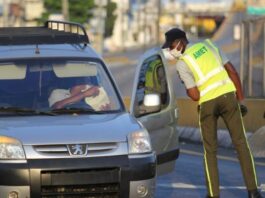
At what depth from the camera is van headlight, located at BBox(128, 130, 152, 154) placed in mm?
7531

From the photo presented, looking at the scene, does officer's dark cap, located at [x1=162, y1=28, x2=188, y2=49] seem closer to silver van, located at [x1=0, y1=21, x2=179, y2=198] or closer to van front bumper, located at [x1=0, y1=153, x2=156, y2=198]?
silver van, located at [x1=0, y1=21, x2=179, y2=198]

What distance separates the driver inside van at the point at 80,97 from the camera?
8.27m

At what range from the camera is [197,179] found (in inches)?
439

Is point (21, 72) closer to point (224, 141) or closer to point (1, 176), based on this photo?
point (1, 176)

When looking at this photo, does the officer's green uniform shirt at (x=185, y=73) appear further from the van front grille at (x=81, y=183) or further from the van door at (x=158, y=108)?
the van front grille at (x=81, y=183)

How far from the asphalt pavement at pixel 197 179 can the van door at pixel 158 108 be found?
0.78 meters

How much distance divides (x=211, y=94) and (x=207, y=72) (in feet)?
0.72

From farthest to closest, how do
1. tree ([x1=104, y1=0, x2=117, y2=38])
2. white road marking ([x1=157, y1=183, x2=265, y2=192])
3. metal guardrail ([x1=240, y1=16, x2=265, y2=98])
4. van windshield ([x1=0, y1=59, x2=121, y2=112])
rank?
tree ([x1=104, y1=0, x2=117, y2=38]) → metal guardrail ([x1=240, y1=16, x2=265, y2=98]) → white road marking ([x1=157, y1=183, x2=265, y2=192]) → van windshield ([x1=0, y1=59, x2=121, y2=112])

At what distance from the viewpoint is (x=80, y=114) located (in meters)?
8.12

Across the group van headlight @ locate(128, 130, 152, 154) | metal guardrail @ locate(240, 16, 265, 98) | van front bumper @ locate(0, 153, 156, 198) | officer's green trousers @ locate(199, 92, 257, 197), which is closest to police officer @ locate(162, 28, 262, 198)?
officer's green trousers @ locate(199, 92, 257, 197)

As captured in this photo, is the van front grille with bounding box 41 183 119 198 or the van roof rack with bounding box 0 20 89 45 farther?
the van roof rack with bounding box 0 20 89 45

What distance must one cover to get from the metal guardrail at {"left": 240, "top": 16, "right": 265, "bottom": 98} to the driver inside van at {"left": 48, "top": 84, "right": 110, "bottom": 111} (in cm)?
1132

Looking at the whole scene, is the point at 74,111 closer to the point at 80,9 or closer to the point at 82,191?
the point at 82,191

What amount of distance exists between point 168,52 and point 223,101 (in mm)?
779
